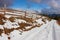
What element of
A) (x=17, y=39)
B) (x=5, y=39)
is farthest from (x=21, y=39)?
(x=5, y=39)

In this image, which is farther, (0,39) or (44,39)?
(44,39)

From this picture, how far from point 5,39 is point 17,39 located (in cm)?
123

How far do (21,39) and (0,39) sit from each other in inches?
86.2

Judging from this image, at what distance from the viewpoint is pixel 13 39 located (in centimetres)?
1928

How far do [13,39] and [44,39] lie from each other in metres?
3.43

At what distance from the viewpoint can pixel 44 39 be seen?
20250 millimetres

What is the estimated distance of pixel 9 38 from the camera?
20141 mm

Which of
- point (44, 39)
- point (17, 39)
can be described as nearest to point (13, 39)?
point (17, 39)

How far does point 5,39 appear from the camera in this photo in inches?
754

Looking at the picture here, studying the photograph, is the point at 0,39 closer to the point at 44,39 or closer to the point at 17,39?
the point at 17,39

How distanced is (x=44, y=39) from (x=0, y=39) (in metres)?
4.82

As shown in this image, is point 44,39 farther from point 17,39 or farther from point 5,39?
point 5,39

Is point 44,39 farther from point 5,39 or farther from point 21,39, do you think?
point 5,39

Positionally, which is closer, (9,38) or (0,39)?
(0,39)
